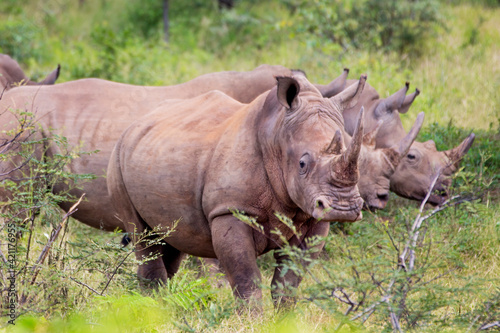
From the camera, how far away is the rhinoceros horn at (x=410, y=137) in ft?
21.1

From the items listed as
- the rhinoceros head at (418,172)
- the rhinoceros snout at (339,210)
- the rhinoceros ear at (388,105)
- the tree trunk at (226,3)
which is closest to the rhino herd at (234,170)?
the rhinoceros snout at (339,210)

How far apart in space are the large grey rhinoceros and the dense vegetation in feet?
0.85

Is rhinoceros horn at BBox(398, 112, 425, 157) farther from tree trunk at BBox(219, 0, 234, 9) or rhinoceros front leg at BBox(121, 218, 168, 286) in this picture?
tree trunk at BBox(219, 0, 234, 9)

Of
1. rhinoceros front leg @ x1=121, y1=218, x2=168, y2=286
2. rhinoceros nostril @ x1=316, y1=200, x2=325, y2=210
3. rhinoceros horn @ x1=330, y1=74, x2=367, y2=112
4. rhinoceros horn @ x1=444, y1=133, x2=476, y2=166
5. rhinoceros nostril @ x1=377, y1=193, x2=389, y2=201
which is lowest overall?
rhinoceros front leg @ x1=121, y1=218, x2=168, y2=286

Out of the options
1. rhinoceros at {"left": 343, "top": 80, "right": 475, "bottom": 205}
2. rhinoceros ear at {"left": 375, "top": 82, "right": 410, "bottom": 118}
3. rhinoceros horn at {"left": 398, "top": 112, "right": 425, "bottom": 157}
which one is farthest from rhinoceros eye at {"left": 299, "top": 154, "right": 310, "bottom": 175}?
rhinoceros ear at {"left": 375, "top": 82, "right": 410, "bottom": 118}

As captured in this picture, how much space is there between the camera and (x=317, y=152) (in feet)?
14.2

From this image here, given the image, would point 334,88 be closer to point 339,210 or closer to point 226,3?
point 339,210

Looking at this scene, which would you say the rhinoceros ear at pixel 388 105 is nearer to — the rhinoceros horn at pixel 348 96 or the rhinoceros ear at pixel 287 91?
the rhinoceros horn at pixel 348 96

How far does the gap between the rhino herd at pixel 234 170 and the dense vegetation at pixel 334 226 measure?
0.81 feet

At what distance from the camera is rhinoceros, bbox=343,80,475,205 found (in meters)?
7.08

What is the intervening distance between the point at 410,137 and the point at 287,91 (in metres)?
2.23

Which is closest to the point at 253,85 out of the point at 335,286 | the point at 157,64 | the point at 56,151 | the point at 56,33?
the point at 56,151

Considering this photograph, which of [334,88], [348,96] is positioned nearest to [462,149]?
[334,88]

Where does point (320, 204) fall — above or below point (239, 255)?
above
